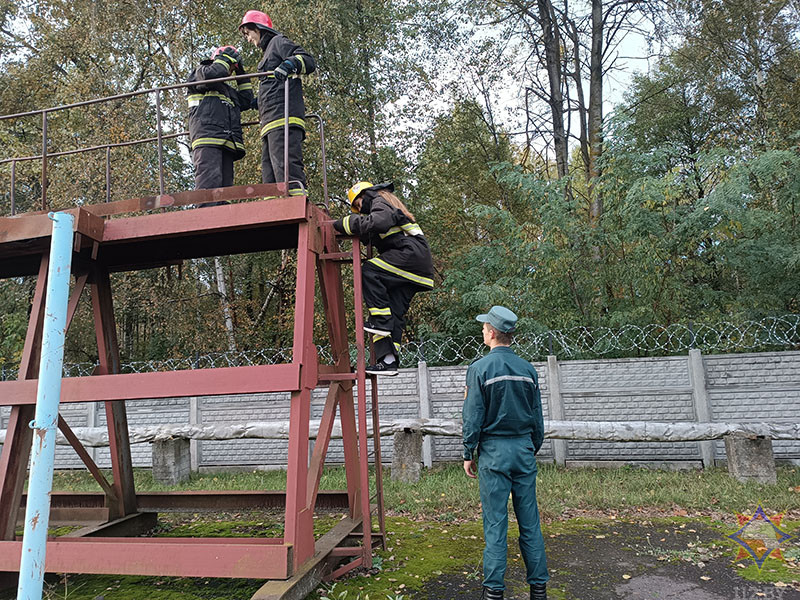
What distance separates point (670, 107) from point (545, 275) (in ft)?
42.3

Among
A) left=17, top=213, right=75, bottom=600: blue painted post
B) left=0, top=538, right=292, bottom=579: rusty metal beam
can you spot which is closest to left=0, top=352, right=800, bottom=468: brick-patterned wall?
left=0, top=538, right=292, bottom=579: rusty metal beam

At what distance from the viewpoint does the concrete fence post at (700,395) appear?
27.4ft

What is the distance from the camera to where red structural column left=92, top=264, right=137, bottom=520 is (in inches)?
236

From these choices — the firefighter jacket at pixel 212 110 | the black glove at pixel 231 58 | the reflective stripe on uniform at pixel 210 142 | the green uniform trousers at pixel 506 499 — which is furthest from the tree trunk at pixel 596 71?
the green uniform trousers at pixel 506 499

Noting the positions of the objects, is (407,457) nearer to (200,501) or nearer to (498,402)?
(200,501)

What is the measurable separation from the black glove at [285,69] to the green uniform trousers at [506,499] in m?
3.61

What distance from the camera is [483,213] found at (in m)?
11.4

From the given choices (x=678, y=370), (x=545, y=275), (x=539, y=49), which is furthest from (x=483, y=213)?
(x=539, y=49)

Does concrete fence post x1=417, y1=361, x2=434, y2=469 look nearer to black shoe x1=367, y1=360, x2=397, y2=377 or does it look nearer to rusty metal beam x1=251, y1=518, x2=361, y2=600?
rusty metal beam x1=251, y1=518, x2=361, y2=600

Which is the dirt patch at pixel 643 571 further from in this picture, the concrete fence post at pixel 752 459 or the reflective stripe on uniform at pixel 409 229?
the reflective stripe on uniform at pixel 409 229

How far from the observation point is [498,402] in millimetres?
4184

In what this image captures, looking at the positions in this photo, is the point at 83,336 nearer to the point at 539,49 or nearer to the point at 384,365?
the point at 384,365

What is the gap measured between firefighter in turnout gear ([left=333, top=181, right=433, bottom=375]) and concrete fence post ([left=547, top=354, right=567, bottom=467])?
14.6 ft

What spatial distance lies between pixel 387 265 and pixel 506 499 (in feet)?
7.31
